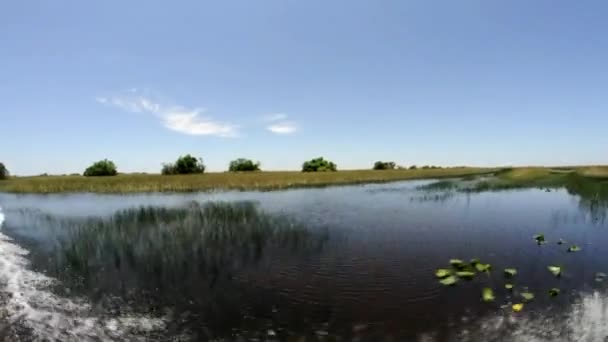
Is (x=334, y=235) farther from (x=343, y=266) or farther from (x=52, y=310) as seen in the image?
(x=52, y=310)

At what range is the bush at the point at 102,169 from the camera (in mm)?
106000

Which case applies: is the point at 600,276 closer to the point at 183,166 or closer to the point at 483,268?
the point at 483,268

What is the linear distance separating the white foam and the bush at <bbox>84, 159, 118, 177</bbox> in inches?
4441

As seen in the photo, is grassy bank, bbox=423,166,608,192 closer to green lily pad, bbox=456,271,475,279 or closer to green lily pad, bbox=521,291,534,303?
green lily pad, bbox=456,271,475,279

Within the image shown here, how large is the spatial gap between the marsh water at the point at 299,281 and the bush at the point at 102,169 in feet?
328

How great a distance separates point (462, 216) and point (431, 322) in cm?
1540

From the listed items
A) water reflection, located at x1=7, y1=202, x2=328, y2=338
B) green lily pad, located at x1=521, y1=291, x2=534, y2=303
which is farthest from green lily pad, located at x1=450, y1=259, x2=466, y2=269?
water reflection, located at x1=7, y1=202, x2=328, y2=338

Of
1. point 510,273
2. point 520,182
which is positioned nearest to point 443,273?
point 510,273

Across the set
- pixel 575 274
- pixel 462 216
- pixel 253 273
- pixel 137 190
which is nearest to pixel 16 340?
pixel 253 273

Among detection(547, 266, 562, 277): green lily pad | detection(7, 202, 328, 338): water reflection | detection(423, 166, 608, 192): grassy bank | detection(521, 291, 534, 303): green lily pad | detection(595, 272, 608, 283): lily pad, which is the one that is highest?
detection(423, 166, 608, 192): grassy bank

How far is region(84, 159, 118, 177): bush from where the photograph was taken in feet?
348

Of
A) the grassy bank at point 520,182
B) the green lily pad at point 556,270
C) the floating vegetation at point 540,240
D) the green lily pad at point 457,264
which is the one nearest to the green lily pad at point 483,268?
the green lily pad at point 457,264

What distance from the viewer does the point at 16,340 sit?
6.68 metres

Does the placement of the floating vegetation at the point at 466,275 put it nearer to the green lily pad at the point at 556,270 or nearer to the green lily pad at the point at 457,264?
the green lily pad at the point at 457,264
